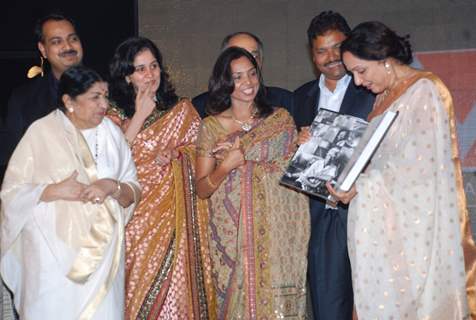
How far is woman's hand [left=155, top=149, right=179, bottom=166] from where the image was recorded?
3936mm

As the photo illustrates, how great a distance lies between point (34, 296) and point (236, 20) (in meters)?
A: 3.51

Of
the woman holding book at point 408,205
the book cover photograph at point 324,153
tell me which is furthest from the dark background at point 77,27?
the woman holding book at point 408,205

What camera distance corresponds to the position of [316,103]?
4.15 meters

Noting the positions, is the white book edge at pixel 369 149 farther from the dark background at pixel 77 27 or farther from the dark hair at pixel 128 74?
the dark background at pixel 77 27

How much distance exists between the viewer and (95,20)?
259 inches

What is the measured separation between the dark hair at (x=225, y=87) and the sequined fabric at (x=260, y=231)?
78 millimetres

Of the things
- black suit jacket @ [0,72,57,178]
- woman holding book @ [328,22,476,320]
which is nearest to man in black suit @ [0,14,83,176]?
black suit jacket @ [0,72,57,178]

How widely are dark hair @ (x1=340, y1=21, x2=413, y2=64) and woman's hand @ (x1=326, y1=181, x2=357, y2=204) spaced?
60 centimetres

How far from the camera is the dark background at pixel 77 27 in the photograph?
650 centimetres

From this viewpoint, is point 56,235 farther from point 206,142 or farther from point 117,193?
point 206,142

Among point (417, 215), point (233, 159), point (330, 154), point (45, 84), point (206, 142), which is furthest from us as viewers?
point (45, 84)

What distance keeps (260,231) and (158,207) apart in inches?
22.5

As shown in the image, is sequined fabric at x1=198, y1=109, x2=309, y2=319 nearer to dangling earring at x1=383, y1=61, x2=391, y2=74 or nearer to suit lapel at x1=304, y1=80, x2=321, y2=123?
suit lapel at x1=304, y1=80, x2=321, y2=123

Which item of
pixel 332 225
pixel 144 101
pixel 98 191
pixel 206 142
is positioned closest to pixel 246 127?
pixel 206 142
